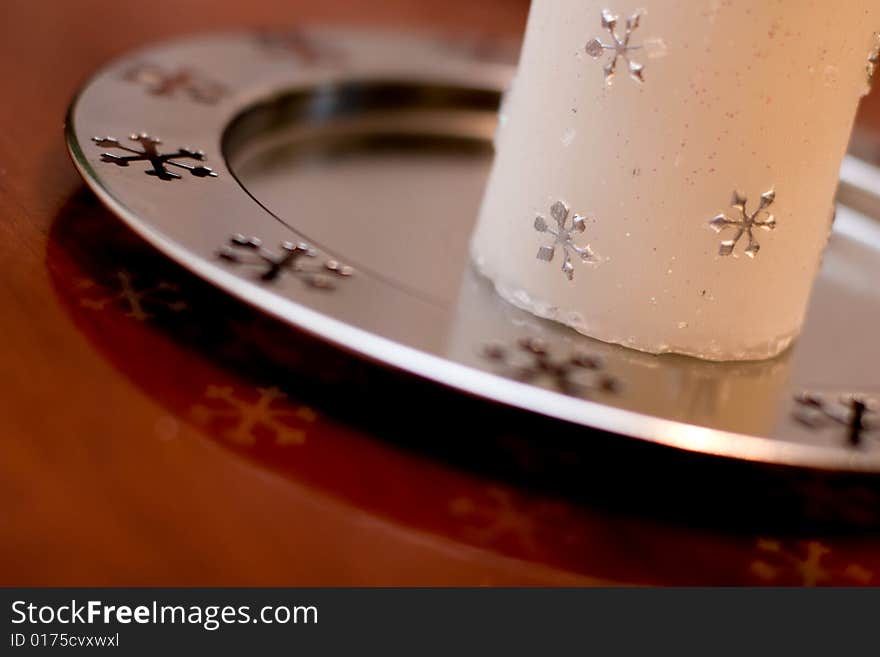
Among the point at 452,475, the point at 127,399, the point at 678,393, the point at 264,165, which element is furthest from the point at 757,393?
the point at 264,165

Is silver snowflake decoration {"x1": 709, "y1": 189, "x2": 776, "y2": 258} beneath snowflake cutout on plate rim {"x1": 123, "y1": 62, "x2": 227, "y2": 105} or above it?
above

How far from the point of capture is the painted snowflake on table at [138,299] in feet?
1.65

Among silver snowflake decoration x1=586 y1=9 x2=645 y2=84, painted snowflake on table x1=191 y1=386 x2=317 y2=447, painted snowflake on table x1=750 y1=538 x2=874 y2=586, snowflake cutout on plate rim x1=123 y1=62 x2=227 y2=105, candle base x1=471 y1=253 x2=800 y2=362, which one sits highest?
silver snowflake decoration x1=586 y1=9 x2=645 y2=84

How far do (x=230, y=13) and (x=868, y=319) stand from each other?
2.39 feet

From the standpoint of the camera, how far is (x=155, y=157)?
1.90 ft

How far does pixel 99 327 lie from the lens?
1.60ft

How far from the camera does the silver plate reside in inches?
17.3

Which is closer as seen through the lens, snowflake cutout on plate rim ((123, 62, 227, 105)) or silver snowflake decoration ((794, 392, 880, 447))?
silver snowflake decoration ((794, 392, 880, 447))

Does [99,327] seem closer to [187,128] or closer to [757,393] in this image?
[187,128]

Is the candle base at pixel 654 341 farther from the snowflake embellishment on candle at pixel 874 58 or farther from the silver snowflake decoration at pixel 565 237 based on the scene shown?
the snowflake embellishment on candle at pixel 874 58

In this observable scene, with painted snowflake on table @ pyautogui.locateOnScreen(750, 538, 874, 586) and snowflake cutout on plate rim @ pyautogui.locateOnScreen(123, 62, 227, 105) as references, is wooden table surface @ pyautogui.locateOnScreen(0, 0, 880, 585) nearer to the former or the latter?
painted snowflake on table @ pyautogui.locateOnScreen(750, 538, 874, 586)

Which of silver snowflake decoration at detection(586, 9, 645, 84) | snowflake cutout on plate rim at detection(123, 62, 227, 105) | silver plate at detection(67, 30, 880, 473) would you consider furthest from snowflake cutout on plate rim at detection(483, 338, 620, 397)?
snowflake cutout on plate rim at detection(123, 62, 227, 105)

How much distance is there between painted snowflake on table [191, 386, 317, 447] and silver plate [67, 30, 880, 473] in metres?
0.04

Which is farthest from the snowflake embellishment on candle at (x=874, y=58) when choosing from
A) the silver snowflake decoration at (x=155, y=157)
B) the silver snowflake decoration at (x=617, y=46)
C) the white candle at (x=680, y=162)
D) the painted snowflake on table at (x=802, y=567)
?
the silver snowflake decoration at (x=155, y=157)
